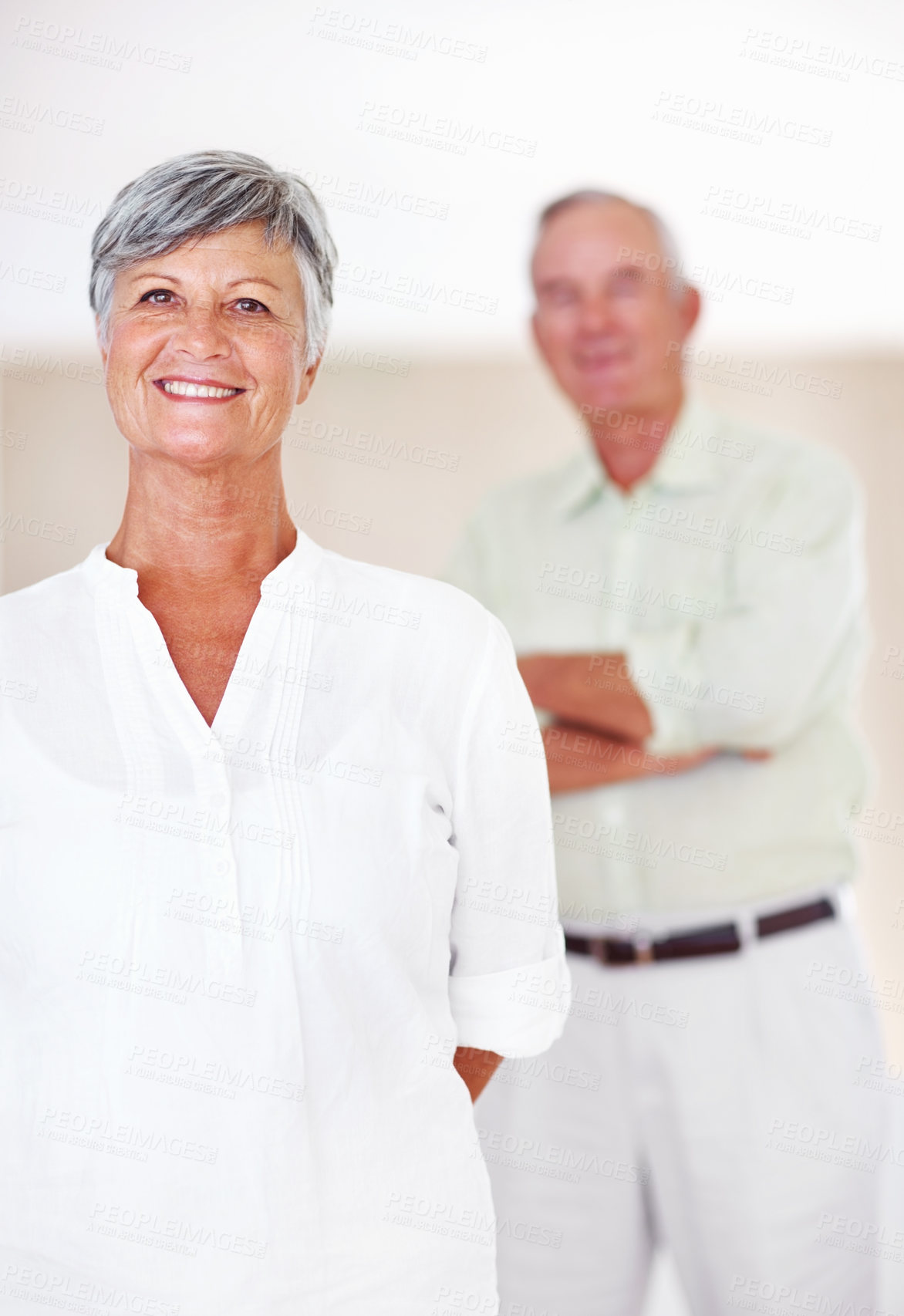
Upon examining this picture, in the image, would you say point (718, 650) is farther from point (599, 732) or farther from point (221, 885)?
point (221, 885)

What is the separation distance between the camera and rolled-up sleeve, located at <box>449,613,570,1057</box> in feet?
4.47

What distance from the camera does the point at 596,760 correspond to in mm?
2426

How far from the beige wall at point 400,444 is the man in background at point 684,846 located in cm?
22

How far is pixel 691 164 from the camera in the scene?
2738mm

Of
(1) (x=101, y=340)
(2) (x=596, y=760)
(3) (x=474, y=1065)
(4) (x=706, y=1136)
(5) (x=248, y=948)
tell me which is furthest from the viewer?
(2) (x=596, y=760)

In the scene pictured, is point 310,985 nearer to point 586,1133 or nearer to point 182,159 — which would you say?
point 182,159

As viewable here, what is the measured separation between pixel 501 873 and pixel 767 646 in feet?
3.84

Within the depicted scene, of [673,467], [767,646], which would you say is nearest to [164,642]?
[767,646]

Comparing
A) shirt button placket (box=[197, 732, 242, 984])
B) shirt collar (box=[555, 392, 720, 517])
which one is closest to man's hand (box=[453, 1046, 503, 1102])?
shirt button placket (box=[197, 732, 242, 984])

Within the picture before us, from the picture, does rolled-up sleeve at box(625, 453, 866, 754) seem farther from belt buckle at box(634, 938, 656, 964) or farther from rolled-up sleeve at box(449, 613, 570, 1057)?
rolled-up sleeve at box(449, 613, 570, 1057)

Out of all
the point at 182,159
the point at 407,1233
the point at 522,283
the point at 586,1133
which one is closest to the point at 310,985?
the point at 407,1233

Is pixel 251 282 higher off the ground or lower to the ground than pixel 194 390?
higher

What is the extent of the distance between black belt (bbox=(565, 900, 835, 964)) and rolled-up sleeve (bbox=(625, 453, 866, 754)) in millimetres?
351

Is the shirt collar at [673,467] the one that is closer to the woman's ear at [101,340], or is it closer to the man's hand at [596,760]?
the man's hand at [596,760]
